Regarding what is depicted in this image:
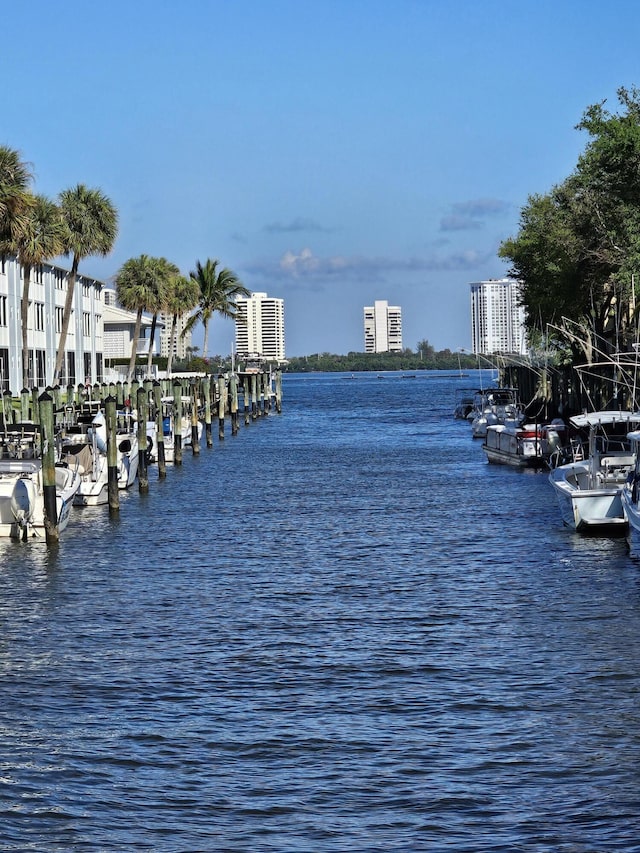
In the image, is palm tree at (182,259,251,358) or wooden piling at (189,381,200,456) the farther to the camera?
palm tree at (182,259,251,358)

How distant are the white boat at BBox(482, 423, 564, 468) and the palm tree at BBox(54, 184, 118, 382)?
29570 millimetres

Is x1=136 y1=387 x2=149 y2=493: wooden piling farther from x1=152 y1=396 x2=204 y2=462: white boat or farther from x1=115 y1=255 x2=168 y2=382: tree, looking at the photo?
x1=115 y1=255 x2=168 y2=382: tree

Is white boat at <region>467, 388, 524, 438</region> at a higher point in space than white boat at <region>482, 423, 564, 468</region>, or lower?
higher

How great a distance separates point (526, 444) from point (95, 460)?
20.5 m

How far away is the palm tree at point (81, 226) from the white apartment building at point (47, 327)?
7.33 ft

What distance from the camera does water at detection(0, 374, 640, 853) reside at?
13641 mm

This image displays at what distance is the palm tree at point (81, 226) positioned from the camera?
77.6 meters

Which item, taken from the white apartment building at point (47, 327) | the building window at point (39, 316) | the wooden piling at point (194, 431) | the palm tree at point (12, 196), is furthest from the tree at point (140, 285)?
the palm tree at point (12, 196)

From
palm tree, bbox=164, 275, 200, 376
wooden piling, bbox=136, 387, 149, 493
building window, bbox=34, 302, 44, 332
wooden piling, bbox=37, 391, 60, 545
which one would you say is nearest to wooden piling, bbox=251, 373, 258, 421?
palm tree, bbox=164, 275, 200, 376

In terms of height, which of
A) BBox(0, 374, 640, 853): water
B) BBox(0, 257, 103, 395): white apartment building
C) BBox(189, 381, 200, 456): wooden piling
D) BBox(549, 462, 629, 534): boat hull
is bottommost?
BBox(0, 374, 640, 853): water

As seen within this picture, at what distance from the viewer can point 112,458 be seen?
136 feet

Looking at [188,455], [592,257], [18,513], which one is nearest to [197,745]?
[18,513]

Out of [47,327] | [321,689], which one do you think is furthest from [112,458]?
[47,327]

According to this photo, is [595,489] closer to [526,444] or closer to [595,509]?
[595,509]
